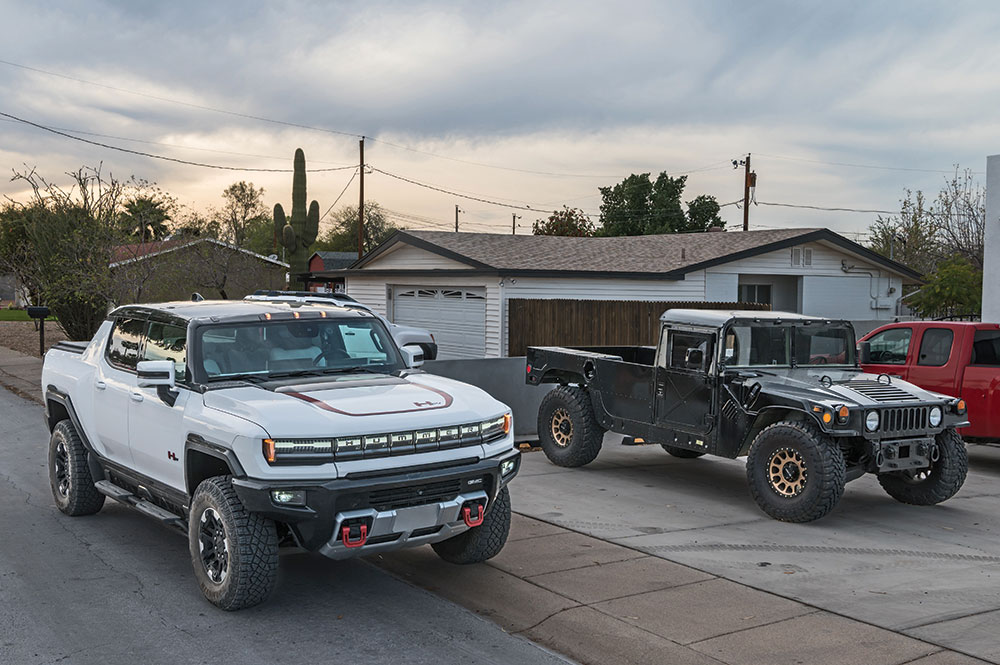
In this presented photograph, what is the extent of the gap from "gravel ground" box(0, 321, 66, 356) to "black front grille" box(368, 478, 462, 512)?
22965mm

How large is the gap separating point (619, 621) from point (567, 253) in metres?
17.7

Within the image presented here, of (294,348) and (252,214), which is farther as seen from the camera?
(252,214)

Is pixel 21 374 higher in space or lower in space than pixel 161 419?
lower

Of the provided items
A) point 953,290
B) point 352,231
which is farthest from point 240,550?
point 352,231

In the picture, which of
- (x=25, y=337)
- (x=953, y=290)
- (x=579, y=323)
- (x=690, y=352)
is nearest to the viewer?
(x=690, y=352)

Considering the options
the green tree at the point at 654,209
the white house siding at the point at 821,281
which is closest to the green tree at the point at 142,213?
the white house siding at the point at 821,281

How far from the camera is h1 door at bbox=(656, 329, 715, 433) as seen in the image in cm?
963

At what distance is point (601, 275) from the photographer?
21312 millimetres

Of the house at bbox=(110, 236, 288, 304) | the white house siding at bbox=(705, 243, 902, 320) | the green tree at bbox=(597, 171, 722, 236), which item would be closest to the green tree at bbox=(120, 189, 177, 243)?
the house at bbox=(110, 236, 288, 304)

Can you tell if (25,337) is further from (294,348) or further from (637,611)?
(637,611)

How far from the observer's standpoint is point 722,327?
970 centimetres

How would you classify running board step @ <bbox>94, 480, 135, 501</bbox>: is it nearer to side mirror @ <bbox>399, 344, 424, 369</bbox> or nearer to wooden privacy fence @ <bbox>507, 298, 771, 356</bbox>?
side mirror @ <bbox>399, 344, 424, 369</bbox>

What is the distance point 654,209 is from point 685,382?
177ft

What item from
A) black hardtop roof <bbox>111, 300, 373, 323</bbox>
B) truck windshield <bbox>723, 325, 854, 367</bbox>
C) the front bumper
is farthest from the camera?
truck windshield <bbox>723, 325, 854, 367</bbox>
